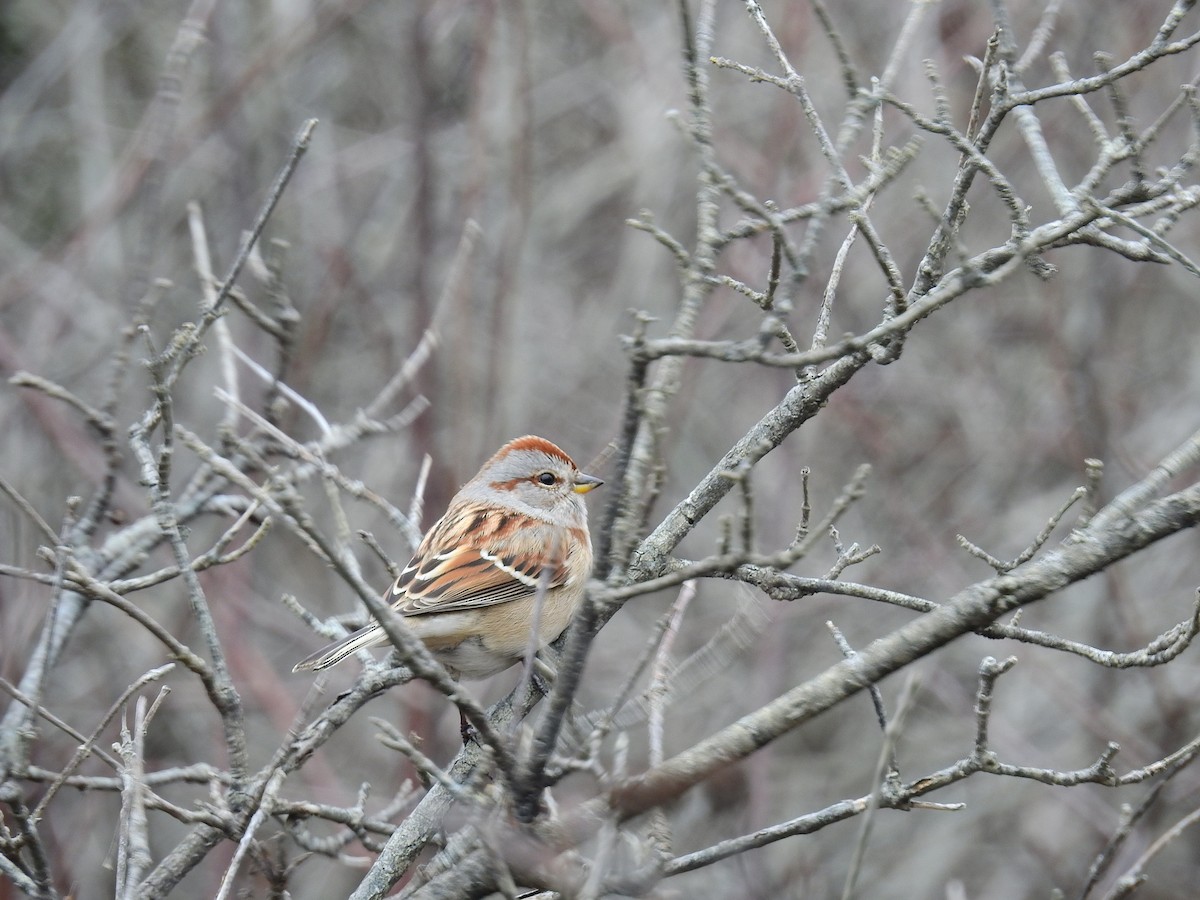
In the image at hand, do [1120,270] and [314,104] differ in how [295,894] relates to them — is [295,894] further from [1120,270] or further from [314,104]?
[1120,270]

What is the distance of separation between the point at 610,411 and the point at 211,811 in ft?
20.2

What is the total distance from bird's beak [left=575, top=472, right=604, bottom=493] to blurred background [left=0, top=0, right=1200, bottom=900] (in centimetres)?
145

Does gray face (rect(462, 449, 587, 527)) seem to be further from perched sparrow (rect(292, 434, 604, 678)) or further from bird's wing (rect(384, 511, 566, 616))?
bird's wing (rect(384, 511, 566, 616))

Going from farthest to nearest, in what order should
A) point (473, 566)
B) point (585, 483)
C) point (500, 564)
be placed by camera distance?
point (585, 483) < point (500, 564) < point (473, 566)

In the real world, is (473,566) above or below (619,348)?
below

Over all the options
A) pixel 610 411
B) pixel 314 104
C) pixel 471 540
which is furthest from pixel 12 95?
pixel 471 540

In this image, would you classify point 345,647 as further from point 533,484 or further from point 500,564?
point 533,484

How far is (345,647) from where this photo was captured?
354 cm

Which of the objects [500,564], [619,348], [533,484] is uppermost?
[619,348]

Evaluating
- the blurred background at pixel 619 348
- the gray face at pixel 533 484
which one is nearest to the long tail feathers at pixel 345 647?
the gray face at pixel 533 484

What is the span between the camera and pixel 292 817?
8.90 feet

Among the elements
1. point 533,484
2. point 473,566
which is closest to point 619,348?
point 533,484

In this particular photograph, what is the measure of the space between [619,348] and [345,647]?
326cm

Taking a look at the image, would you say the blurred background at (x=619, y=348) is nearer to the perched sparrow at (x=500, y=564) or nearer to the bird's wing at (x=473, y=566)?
the perched sparrow at (x=500, y=564)
